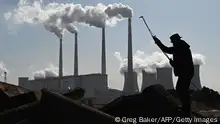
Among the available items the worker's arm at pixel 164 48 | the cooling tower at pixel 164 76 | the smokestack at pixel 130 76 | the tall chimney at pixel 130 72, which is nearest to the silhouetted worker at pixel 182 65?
the worker's arm at pixel 164 48

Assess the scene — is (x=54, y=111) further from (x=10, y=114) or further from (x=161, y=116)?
(x=161, y=116)

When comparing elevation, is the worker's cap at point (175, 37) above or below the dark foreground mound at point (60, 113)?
above

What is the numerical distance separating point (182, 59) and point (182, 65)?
103mm

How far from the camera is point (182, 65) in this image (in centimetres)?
607

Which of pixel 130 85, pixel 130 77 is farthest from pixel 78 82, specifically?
pixel 130 77

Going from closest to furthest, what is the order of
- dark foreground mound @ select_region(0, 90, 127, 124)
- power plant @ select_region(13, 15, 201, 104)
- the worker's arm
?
dark foreground mound @ select_region(0, 90, 127, 124) < the worker's arm < power plant @ select_region(13, 15, 201, 104)

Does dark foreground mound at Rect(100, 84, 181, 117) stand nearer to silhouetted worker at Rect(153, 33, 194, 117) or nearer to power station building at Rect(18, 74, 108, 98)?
silhouetted worker at Rect(153, 33, 194, 117)

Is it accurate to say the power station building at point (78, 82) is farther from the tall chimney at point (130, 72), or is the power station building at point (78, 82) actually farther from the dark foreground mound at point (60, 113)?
the dark foreground mound at point (60, 113)

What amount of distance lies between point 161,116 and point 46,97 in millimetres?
1884

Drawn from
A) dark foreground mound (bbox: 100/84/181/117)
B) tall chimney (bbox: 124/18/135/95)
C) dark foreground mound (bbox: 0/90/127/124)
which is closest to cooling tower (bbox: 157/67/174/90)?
tall chimney (bbox: 124/18/135/95)

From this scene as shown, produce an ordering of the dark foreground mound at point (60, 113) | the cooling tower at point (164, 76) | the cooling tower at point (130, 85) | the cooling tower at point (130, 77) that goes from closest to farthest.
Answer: the dark foreground mound at point (60, 113) < the cooling tower at point (164, 76) < the cooling tower at point (130, 77) < the cooling tower at point (130, 85)

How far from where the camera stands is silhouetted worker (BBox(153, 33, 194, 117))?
6.05 m

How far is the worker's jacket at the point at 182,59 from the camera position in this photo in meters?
6.05

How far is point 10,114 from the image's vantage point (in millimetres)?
5559
